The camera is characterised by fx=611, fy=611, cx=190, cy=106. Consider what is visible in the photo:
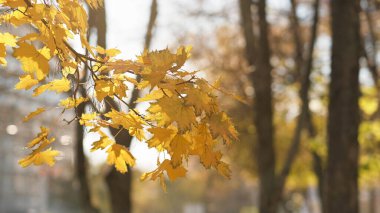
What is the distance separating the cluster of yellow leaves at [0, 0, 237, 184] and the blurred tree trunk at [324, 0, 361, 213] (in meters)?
5.02

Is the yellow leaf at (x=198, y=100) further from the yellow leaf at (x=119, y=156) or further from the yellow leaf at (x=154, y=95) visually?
the yellow leaf at (x=119, y=156)

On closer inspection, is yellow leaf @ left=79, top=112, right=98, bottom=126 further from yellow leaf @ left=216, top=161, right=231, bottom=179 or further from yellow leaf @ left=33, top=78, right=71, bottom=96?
yellow leaf @ left=216, top=161, right=231, bottom=179

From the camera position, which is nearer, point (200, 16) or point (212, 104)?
point (212, 104)

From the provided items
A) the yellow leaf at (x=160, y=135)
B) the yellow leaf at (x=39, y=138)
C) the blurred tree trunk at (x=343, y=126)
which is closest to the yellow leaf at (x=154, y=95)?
the yellow leaf at (x=160, y=135)

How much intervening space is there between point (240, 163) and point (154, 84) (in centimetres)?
2257

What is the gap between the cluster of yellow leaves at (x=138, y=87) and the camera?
2.35m

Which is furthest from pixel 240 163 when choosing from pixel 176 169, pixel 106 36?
pixel 176 169

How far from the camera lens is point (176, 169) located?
8.77 ft

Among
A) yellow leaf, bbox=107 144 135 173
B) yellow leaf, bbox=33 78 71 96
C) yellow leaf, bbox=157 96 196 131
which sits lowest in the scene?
yellow leaf, bbox=107 144 135 173

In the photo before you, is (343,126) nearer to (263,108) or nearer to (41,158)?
(263,108)

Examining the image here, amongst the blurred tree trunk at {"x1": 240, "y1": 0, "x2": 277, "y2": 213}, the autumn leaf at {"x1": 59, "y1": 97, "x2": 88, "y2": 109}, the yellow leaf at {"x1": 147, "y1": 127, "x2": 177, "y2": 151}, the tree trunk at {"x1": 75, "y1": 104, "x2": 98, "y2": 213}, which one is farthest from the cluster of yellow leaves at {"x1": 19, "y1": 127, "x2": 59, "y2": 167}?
the blurred tree trunk at {"x1": 240, "y1": 0, "x2": 277, "y2": 213}

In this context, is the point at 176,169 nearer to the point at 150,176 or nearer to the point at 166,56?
the point at 150,176

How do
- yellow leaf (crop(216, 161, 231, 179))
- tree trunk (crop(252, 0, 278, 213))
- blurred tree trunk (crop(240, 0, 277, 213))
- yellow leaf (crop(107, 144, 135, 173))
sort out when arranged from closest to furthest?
yellow leaf (crop(216, 161, 231, 179)) → yellow leaf (crop(107, 144, 135, 173)) → blurred tree trunk (crop(240, 0, 277, 213)) → tree trunk (crop(252, 0, 278, 213))

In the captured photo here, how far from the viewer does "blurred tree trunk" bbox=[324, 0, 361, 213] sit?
7367 millimetres
